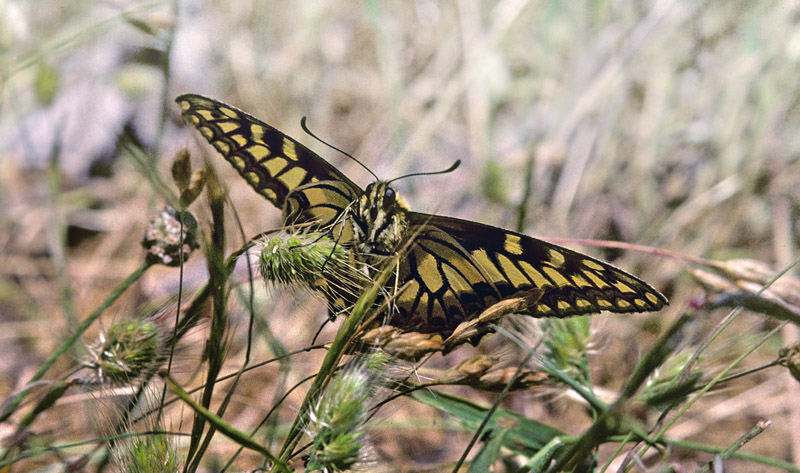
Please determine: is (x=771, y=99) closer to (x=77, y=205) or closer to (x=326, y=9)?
(x=326, y=9)

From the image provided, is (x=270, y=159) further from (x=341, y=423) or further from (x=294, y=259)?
(x=341, y=423)

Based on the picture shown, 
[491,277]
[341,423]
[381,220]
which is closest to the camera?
[341,423]

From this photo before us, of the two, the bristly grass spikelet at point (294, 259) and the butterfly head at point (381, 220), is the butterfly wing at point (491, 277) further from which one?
the bristly grass spikelet at point (294, 259)

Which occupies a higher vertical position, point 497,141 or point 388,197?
point 497,141

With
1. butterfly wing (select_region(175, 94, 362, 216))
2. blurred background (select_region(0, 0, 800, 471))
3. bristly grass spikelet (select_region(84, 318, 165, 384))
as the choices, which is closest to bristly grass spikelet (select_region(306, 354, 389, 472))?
bristly grass spikelet (select_region(84, 318, 165, 384))

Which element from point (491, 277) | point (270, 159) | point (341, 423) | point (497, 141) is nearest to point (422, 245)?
point (491, 277)

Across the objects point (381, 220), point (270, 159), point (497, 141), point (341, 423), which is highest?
point (497, 141)

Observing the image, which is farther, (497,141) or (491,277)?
(497,141)

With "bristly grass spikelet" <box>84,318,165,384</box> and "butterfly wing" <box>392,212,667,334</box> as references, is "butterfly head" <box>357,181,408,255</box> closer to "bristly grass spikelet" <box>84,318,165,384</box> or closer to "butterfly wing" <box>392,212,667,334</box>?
"butterfly wing" <box>392,212,667,334</box>
